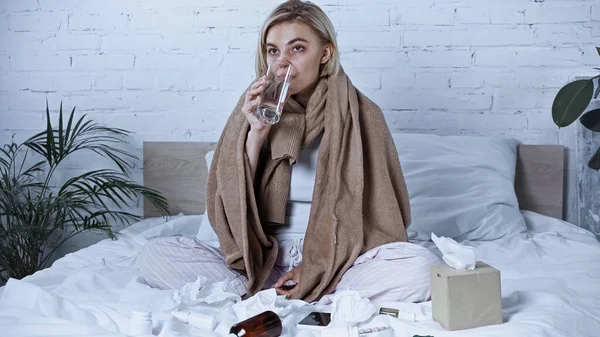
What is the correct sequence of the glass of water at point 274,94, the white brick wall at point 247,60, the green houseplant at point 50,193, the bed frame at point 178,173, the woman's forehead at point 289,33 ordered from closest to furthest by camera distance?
the glass of water at point 274,94 < the woman's forehead at point 289,33 < the green houseplant at point 50,193 < the white brick wall at point 247,60 < the bed frame at point 178,173

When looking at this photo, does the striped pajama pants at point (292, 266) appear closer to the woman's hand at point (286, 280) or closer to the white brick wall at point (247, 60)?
the woman's hand at point (286, 280)

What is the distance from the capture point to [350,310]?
126cm

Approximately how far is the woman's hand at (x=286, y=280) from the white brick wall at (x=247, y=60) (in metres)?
1.09

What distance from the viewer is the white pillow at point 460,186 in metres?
2.13

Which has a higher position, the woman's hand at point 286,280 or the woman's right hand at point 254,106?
the woman's right hand at point 254,106

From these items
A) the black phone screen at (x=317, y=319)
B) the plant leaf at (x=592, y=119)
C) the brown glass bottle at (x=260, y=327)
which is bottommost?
the black phone screen at (x=317, y=319)

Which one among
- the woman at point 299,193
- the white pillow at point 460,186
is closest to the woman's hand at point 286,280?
the woman at point 299,193

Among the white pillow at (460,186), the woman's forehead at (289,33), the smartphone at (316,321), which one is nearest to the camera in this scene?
the smartphone at (316,321)

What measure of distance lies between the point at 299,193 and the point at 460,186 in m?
0.74

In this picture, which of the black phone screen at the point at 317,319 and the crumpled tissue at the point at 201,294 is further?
the crumpled tissue at the point at 201,294

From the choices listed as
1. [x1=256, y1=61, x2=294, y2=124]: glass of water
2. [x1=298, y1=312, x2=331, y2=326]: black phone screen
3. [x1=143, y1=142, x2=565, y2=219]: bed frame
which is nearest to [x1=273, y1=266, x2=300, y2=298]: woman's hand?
[x1=298, y1=312, x2=331, y2=326]: black phone screen

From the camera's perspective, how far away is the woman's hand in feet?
5.16

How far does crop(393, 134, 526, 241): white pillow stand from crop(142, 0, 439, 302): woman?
0.45 m

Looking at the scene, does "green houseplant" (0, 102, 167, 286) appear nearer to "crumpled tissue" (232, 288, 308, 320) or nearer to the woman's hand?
the woman's hand
